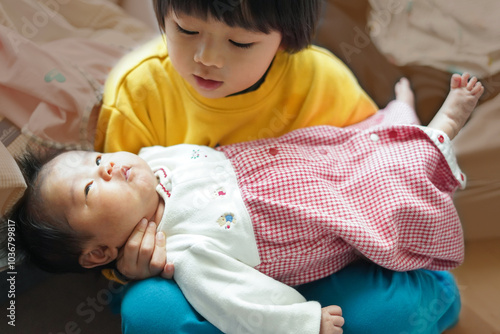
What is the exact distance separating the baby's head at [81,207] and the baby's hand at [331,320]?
0.39 metres

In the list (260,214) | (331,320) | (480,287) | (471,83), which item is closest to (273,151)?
(260,214)

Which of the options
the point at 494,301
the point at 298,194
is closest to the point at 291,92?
the point at 298,194

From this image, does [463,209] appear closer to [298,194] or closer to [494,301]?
[494,301]

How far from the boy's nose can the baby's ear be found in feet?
1.31

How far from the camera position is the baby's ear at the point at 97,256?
88 cm

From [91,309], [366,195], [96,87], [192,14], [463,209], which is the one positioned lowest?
[91,309]

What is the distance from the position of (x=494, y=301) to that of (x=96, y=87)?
1038 mm

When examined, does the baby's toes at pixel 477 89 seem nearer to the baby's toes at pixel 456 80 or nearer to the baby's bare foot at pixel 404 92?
the baby's toes at pixel 456 80

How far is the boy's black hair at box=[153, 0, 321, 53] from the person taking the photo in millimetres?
767

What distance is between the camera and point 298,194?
2.92 feet

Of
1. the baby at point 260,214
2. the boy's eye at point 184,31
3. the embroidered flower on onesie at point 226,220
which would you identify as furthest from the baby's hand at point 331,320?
the boy's eye at point 184,31

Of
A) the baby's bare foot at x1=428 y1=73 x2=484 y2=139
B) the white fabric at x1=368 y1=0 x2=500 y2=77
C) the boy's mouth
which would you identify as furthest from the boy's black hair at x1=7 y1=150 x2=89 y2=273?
the white fabric at x1=368 y1=0 x2=500 y2=77

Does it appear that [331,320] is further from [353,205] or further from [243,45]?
[243,45]

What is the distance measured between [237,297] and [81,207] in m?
0.33
